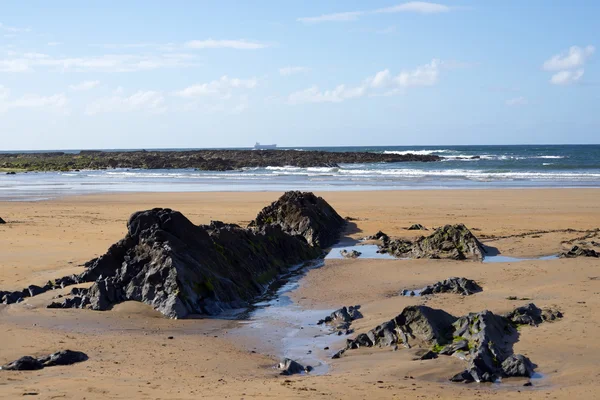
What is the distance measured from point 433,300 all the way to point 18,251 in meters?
9.57

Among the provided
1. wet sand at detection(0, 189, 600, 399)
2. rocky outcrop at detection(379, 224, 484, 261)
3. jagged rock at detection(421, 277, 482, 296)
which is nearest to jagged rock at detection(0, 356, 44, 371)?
wet sand at detection(0, 189, 600, 399)

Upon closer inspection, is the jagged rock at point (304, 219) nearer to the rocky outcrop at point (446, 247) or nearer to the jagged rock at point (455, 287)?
the rocky outcrop at point (446, 247)

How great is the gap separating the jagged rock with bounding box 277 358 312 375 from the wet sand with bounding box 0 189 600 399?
5.5 inches

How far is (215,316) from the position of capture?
980 cm

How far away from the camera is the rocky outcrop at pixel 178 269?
9.89m

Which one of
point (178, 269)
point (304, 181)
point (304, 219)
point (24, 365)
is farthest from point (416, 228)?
point (304, 181)

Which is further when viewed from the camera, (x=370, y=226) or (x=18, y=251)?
(x=370, y=226)

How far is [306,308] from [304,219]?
6.90m

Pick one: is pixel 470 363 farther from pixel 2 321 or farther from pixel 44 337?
pixel 2 321

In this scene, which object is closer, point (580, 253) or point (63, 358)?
point (63, 358)

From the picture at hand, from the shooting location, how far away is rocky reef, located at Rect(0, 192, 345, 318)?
9.90 metres

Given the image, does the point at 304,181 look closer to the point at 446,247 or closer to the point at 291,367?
the point at 446,247

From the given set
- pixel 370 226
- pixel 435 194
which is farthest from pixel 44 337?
pixel 435 194

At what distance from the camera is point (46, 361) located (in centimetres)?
718
